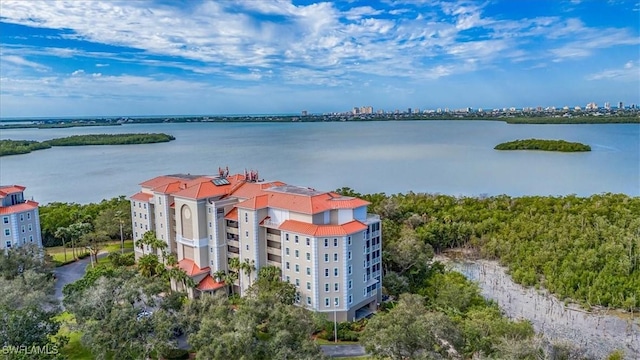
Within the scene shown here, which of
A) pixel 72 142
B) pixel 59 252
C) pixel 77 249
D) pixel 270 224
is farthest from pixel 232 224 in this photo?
pixel 72 142

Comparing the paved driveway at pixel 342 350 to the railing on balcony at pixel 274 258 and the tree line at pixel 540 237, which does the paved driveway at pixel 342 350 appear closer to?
the railing on balcony at pixel 274 258

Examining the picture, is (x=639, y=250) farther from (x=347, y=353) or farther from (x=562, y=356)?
(x=347, y=353)

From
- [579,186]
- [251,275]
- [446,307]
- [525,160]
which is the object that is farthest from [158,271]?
[525,160]

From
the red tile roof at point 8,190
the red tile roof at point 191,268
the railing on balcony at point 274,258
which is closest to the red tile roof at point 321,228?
the railing on balcony at point 274,258

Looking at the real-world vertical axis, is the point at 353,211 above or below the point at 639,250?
above

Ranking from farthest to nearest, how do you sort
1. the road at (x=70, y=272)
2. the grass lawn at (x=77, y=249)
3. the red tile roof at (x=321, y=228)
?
the grass lawn at (x=77, y=249), the road at (x=70, y=272), the red tile roof at (x=321, y=228)

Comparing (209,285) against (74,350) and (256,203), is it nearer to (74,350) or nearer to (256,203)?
(256,203)
